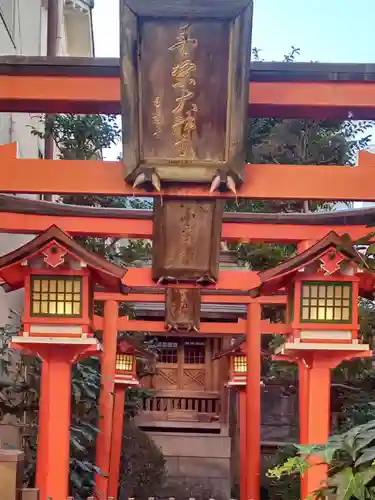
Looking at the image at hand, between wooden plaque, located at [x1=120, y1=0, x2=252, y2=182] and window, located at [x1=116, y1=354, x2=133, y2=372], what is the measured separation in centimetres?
712

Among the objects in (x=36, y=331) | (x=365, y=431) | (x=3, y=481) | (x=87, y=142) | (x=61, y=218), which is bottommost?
(x=3, y=481)

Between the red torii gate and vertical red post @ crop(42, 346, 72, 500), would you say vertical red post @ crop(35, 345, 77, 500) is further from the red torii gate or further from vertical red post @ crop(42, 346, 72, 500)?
the red torii gate

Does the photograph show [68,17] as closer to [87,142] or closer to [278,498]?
[87,142]

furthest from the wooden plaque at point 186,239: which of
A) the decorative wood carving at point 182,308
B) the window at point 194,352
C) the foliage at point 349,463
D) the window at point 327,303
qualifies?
the window at point 194,352

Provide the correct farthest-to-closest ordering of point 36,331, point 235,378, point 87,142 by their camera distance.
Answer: point 235,378
point 87,142
point 36,331

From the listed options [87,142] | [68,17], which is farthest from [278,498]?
[68,17]

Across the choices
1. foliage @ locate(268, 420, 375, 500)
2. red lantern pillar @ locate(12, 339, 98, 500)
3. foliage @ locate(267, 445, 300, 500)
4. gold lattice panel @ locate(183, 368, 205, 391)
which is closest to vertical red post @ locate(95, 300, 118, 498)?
foliage @ locate(267, 445, 300, 500)

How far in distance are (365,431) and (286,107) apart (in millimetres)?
2386

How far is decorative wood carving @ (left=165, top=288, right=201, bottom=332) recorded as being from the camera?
36.6ft

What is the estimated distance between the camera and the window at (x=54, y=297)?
22.0ft

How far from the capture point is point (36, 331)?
665 centimetres

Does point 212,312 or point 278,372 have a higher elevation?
point 212,312

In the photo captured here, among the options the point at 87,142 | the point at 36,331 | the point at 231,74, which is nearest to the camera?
the point at 231,74

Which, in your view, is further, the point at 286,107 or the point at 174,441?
the point at 174,441
